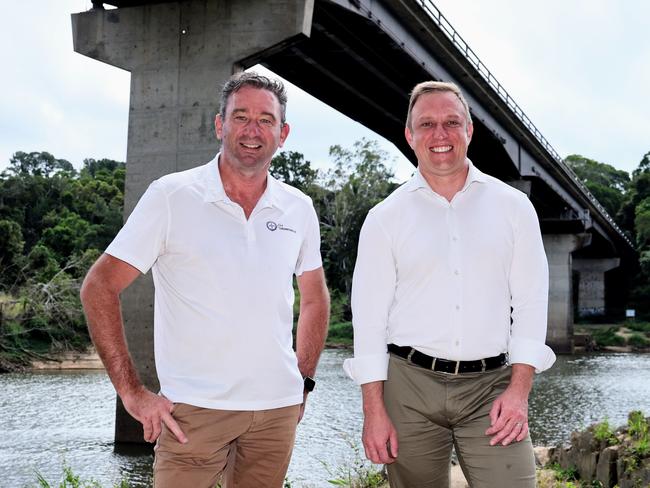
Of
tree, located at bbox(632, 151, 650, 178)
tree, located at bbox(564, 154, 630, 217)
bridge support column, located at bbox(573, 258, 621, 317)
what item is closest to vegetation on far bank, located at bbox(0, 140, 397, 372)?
bridge support column, located at bbox(573, 258, 621, 317)

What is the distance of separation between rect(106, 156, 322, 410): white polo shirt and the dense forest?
85.5 ft

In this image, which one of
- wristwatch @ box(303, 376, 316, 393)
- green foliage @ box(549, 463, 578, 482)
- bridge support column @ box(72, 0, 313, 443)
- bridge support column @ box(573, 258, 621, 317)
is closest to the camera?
wristwatch @ box(303, 376, 316, 393)

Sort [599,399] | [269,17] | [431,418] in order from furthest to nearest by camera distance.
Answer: [599,399]
[269,17]
[431,418]

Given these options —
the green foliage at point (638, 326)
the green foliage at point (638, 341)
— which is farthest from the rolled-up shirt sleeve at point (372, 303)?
the green foliage at point (638, 326)

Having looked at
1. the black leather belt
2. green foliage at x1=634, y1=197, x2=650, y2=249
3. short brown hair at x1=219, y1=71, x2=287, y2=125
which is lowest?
the black leather belt

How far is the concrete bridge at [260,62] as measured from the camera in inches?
524

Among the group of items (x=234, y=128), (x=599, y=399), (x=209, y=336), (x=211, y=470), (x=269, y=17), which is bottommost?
(x=599, y=399)

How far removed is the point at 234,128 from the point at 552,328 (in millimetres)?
44677

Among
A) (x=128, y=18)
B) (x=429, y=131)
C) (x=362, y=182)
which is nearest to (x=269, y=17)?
(x=128, y=18)

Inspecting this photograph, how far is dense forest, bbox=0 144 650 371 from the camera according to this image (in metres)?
31.0

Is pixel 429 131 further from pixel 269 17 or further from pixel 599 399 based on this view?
pixel 599 399

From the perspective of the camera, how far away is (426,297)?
3.33 m

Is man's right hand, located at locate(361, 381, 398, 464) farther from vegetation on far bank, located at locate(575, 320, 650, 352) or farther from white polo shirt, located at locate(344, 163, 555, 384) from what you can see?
vegetation on far bank, located at locate(575, 320, 650, 352)

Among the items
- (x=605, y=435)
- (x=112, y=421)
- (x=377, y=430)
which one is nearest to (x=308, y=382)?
(x=377, y=430)
